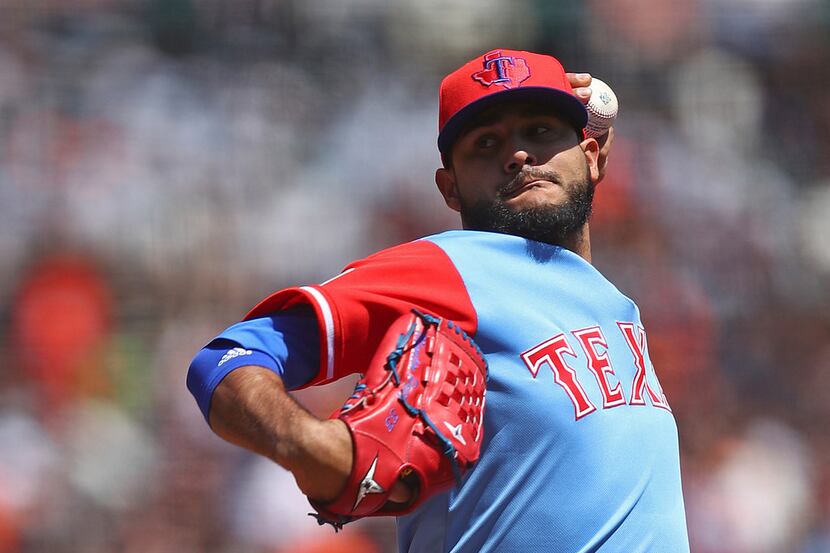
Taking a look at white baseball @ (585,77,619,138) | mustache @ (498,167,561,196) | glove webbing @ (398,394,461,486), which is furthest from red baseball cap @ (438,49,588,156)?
glove webbing @ (398,394,461,486)

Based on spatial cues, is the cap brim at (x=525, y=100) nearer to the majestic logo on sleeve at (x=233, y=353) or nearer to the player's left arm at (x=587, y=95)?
the player's left arm at (x=587, y=95)

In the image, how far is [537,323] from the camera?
1.62m

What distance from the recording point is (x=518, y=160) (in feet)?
5.94

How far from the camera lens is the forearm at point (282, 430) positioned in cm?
127

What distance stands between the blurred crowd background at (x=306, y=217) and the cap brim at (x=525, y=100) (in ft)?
7.78

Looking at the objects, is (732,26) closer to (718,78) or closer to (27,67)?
(718,78)

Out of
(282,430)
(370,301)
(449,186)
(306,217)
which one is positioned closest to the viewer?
(282,430)

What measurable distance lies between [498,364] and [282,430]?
41 centimetres

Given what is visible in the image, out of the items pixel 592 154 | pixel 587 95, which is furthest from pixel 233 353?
pixel 587 95

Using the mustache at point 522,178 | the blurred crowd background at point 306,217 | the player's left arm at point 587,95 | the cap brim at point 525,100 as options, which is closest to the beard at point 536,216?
the mustache at point 522,178

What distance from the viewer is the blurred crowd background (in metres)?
4.00

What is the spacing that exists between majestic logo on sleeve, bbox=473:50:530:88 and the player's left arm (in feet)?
0.75

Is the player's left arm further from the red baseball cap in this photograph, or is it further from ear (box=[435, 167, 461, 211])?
ear (box=[435, 167, 461, 211])

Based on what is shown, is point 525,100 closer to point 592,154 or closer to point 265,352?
point 592,154
